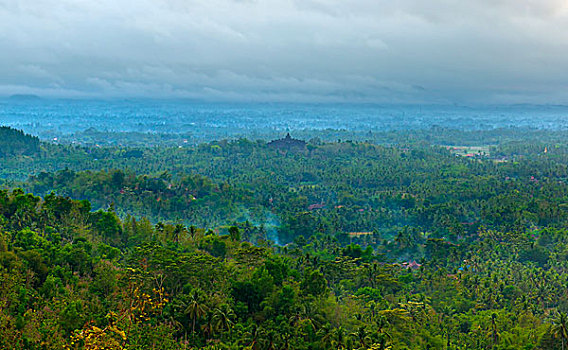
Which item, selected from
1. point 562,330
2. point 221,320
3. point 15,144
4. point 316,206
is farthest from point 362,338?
point 15,144

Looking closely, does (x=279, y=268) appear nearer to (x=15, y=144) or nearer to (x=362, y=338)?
(x=362, y=338)

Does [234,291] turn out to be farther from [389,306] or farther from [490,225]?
[490,225]

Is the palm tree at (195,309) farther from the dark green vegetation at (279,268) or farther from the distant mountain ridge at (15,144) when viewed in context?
the distant mountain ridge at (15,144)

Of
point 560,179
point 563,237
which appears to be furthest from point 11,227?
point 560,179

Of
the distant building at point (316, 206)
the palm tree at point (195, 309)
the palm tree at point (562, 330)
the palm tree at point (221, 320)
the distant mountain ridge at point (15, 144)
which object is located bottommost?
the distant building at point (316, 206)

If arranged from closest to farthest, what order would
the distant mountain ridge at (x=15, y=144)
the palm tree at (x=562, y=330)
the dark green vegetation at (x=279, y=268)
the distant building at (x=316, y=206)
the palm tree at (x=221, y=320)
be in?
the dark green vegetation at (x=279, y=268), the palm tree at (x=221, y=320), the palm tree at (x=562, y=330), the distant building at (x=316, y=206), the distant mountain ridge at (x=15, y=144)

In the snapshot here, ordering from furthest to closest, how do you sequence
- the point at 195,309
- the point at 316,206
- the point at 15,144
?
the point at 15,144, the point at 316,206, the point at 195,309

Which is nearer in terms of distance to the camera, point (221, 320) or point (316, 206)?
point (221, 320)

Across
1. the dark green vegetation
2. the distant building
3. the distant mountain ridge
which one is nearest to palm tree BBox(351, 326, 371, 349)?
the dark green vegetation

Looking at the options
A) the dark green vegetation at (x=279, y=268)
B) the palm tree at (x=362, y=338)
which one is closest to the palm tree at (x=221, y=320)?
the dark green vegetation at (x=279, y=268)
